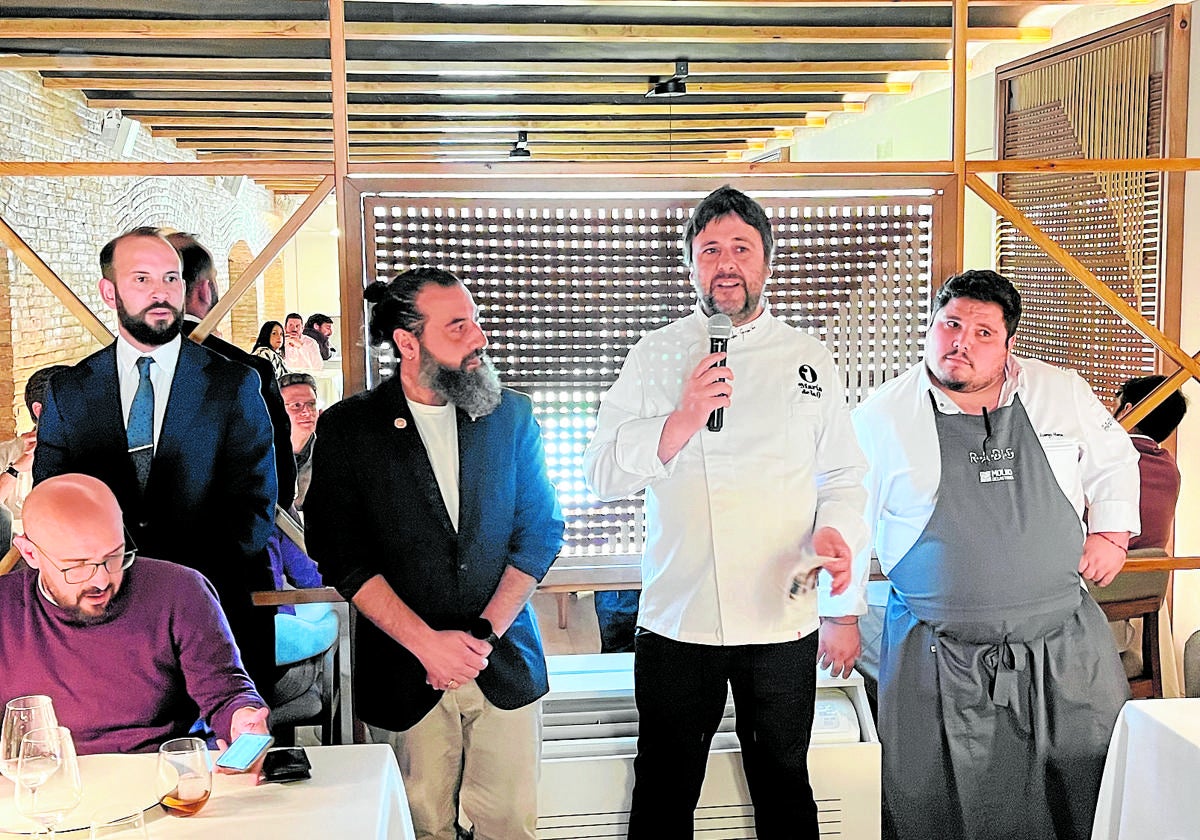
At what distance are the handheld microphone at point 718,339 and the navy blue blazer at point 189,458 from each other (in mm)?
1202

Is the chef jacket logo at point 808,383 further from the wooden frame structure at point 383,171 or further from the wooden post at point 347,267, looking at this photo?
the wooden post at point 347,267

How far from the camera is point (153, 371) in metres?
2.75

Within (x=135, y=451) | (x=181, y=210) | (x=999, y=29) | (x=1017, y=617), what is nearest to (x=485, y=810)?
(x=135, y=451)

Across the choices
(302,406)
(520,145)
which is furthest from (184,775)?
(520,145)

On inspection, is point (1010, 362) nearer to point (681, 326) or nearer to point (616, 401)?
point (681, 326)

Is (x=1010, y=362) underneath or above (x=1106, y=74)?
underneath

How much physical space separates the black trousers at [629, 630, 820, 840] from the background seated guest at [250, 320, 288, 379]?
3.94 ft

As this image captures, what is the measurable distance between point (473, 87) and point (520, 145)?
0.61m

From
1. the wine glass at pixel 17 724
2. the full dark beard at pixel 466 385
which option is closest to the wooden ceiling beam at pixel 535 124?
the full dark beard at pixel 466 385

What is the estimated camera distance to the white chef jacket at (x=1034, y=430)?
8.98 feet

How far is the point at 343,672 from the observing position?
3.11 meters

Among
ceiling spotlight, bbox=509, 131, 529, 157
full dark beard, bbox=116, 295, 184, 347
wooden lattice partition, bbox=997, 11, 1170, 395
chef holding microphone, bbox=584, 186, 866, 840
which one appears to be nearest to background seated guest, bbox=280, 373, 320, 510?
full dark beard, bbox=116, 295, 184, 347

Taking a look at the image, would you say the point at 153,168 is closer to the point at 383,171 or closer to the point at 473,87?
the point at 383,171

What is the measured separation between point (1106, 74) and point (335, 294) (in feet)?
8.36
